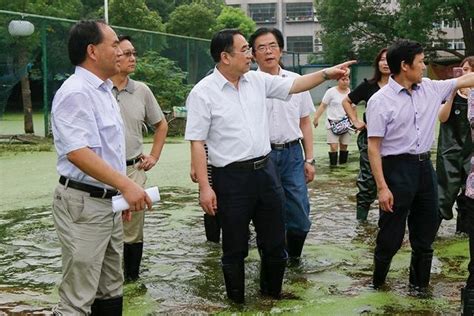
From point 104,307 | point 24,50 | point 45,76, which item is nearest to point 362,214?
point 104,307

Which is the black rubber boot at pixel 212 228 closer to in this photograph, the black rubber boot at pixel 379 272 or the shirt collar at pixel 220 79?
the black rubber boot at pixel 379 272

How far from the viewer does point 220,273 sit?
5785 millimetres

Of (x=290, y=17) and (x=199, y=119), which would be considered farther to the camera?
(x=290, y=17)

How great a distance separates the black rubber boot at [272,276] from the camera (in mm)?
4910

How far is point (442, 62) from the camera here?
125 ft

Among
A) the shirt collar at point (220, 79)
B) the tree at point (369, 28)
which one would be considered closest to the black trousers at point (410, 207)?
the shirt collar at point (220, 79)

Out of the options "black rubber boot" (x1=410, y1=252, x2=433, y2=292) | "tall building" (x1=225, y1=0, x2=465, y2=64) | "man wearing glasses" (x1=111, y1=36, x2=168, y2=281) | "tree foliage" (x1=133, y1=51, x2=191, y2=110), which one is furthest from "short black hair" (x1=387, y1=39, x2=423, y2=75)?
"tall building" (x1=225, y1=0, x2=465, y2=64)

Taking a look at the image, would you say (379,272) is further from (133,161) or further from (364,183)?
(364,183)

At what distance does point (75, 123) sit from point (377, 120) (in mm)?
2147

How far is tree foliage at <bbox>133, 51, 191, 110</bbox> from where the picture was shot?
18984mm

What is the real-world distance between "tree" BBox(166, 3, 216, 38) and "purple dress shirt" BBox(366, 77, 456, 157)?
33818 millimetres

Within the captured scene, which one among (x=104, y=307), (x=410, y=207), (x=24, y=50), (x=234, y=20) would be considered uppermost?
(x=234, y=20)

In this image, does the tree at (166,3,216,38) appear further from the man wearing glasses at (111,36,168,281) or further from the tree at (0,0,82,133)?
the man wearing glasses at (111,36,168,281)

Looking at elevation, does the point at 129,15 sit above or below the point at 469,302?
above
